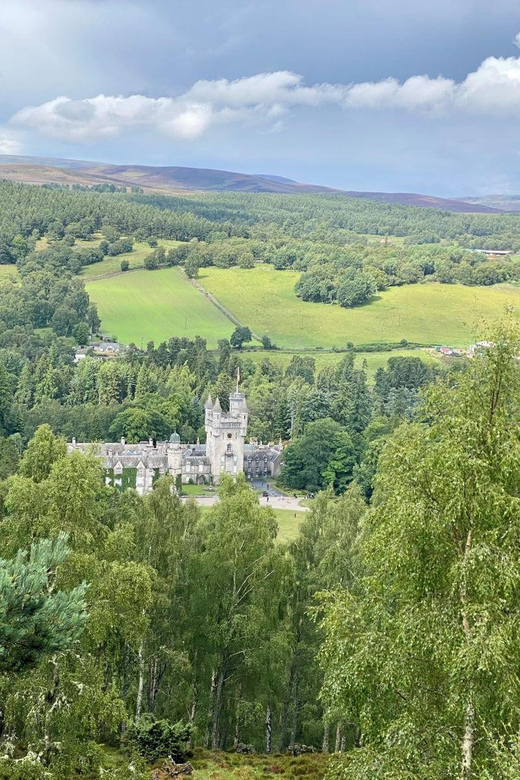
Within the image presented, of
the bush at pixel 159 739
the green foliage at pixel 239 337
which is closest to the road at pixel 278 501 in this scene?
the bush at pixel 159 739

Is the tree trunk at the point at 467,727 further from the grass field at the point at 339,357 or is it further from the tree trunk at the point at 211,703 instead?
the grass field at the point at 339,357

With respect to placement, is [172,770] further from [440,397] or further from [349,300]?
[349,300]

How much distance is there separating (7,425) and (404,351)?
64463mm

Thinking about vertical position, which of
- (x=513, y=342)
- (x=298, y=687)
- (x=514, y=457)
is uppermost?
(x=513, y=342)

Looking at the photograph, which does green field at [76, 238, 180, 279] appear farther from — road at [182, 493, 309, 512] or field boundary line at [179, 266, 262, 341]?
road at [182, 493, 309, 512]

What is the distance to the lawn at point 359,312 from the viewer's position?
5172 inches

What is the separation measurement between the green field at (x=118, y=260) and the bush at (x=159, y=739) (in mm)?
139703

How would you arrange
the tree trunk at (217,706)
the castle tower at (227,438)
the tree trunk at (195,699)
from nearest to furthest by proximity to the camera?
the tree trunk at (217,706) < the tree trunk at (195,699) < the castle tower at (227,438)

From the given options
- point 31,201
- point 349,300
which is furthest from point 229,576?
point 31,201

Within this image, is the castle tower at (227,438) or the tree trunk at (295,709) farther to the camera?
A: the castle tower at (227,438)

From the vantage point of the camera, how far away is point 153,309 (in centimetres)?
13862

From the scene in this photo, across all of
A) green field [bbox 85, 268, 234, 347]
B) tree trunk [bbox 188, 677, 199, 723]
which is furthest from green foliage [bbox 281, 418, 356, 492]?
tree trunk [bbox 188, 677, 199, 723]

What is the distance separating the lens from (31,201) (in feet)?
628

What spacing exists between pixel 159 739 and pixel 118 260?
153246 mm
